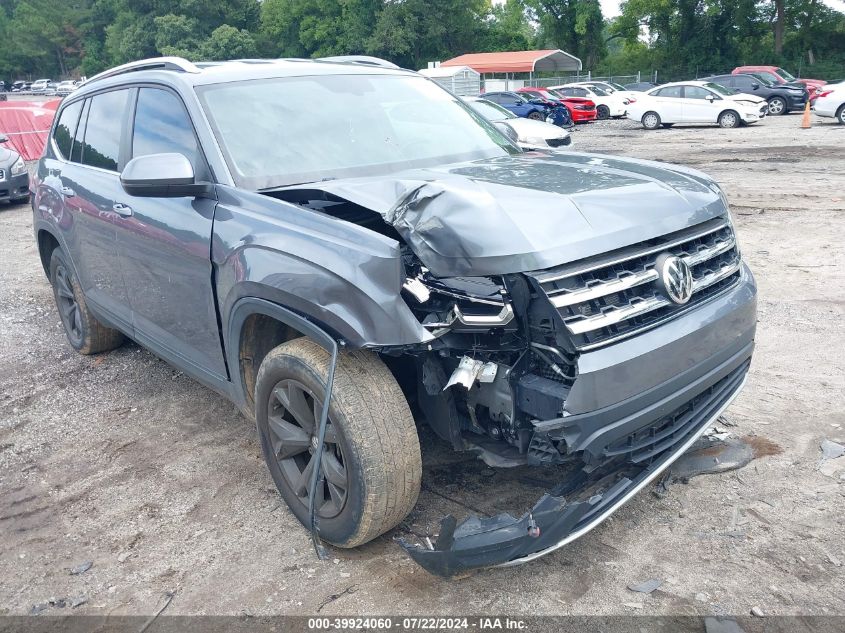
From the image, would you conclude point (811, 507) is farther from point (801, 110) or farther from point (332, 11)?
point (332, 11)

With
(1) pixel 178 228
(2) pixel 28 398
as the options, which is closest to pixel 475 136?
(1) pixel 178 228

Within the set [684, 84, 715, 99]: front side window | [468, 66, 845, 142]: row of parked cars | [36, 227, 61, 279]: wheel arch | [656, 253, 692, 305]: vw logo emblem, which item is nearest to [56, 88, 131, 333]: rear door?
[36, 227, 61, 279]: wheel arch

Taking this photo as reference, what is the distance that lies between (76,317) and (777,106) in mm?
29648

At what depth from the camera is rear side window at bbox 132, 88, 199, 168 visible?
3.67 m

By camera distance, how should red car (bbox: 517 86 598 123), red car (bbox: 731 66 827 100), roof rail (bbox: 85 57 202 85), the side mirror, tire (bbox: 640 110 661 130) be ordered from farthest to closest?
red car (bbox: 731 66 827 100)
red car (bbox: 517 86 598 123)
tire (bbox: 640 110 661 130)
roof rail (bbox: 85 57 202 85)
the side mirror

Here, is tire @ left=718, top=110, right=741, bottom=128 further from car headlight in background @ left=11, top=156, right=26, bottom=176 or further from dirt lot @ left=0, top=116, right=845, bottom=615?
dirt lot @ left=0, top=116, right=845, bottom=615

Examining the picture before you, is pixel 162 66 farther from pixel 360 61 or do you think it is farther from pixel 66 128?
pixel 66 128

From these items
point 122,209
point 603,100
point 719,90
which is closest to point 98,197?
point 122,209

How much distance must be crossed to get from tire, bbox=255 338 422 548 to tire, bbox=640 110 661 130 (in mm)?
24822

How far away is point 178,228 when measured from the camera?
140 inches

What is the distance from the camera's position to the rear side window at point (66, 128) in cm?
509

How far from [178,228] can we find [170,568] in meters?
1.56

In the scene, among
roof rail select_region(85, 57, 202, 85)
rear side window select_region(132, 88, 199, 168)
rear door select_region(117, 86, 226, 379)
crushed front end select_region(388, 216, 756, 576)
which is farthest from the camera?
roof rail select_region(85, 57, 202, 85)

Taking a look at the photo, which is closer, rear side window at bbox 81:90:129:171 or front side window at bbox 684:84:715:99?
rear side window at bbox 81:90:129:171
